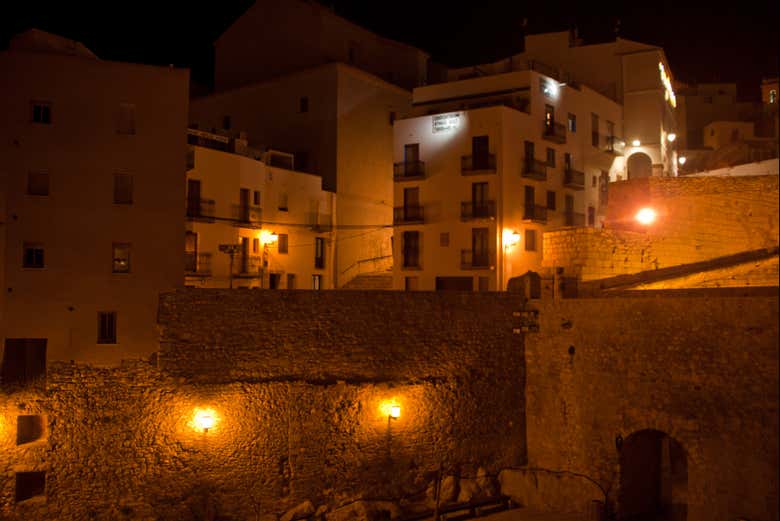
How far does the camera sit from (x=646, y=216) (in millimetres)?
23344

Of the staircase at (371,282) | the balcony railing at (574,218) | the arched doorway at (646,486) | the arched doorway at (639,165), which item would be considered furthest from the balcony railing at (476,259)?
the arched doorway at (639,165)

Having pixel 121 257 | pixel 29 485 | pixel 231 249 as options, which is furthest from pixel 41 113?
pixel 29 485

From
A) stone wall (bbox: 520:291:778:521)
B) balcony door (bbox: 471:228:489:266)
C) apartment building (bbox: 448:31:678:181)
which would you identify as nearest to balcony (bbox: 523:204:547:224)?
balcony door (bbox: 471:228:489:266)

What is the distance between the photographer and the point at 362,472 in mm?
18047

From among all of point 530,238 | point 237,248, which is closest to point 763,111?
point 530,238

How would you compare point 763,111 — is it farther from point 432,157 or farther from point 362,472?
point 362,472

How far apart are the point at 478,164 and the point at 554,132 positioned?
4.16 m

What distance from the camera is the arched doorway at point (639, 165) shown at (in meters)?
35.4

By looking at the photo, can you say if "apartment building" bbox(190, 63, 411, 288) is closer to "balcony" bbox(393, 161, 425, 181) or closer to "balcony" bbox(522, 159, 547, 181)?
"balcony" bbox(393, 161, 425, 181)

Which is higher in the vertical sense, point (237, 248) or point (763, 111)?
point (763, 111)

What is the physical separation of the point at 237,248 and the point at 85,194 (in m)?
7.72

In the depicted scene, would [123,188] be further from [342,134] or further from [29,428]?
[342,134]

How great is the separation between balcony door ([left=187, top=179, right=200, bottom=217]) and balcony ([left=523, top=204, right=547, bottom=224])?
1234cm

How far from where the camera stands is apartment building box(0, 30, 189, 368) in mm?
17891
